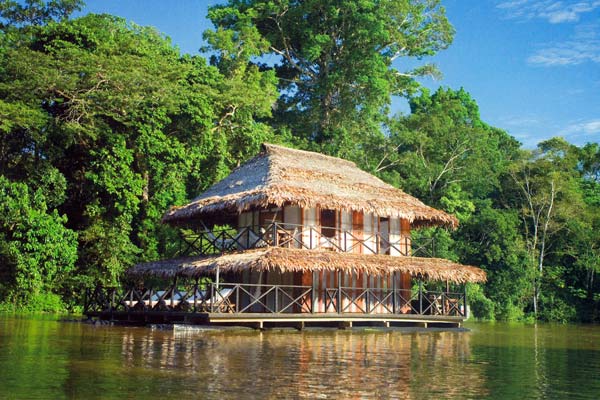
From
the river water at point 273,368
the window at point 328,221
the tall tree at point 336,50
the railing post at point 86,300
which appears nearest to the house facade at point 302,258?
the window at point 328,221

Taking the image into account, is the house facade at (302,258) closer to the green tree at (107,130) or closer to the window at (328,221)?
the window at (328,221)

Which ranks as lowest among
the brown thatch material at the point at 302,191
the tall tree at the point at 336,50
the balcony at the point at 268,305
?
the balcony at the point at 268,305

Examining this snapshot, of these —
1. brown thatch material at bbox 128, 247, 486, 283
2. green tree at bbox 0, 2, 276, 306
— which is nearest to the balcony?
brown thatch material at bbox 128, 247, 486, 283

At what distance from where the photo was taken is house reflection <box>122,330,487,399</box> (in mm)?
8023

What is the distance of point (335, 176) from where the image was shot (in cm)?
2300

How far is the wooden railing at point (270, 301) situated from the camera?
62.1 ft

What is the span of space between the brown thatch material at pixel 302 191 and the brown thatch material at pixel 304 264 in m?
1.49

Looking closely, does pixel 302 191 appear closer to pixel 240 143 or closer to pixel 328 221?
pixel 328 221

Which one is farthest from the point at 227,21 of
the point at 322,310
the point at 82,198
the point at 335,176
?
the point at 322,310

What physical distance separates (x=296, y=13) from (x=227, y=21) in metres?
4.04

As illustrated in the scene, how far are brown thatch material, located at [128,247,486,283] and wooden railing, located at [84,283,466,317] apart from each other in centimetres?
60

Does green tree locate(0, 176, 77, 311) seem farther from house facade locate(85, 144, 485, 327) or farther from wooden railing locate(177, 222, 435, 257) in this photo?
wooden railing locate(177, 222, 435, 257)

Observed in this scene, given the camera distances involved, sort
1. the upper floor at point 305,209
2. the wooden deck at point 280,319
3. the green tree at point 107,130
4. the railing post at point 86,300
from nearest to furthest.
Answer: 1. the wooden deck at point 280,319
2. the upper floor at point 305,209
3. the railing post at point 86,300
4. the green tree at point 107,130

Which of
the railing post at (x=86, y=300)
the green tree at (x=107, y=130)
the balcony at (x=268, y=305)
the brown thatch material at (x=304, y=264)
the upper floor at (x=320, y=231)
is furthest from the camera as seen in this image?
the green tree at (x=107, y=130)
